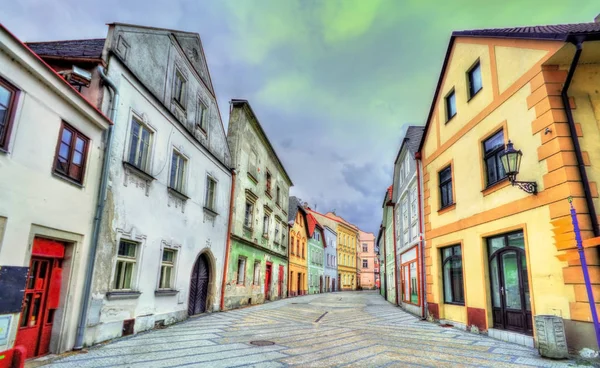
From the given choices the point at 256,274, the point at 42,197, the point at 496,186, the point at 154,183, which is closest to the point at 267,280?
the point at 256,274

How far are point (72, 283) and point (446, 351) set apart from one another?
782cm

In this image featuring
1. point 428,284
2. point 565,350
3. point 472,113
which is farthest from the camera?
point 428,284

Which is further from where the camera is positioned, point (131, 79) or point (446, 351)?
point (131, 79)

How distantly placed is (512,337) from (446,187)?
5347mm

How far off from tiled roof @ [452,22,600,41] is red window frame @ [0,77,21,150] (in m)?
10.1

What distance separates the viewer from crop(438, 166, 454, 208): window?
12.0 m

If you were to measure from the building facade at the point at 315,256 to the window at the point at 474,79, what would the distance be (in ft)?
88.2

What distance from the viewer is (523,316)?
26.7 feet

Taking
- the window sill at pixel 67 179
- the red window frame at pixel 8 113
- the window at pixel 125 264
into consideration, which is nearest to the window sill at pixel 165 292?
the window at pixel 125 264

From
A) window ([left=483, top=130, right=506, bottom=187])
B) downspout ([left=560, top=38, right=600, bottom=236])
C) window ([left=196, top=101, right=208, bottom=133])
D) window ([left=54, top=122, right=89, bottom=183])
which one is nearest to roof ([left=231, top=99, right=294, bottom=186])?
window ([left=196, top=101, right=208, bottom=133])

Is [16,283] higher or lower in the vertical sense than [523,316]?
higher

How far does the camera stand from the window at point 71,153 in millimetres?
6898

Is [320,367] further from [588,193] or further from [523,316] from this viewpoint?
[588,193]

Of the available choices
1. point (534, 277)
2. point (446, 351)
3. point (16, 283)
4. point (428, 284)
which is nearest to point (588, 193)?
point (534, 277)
